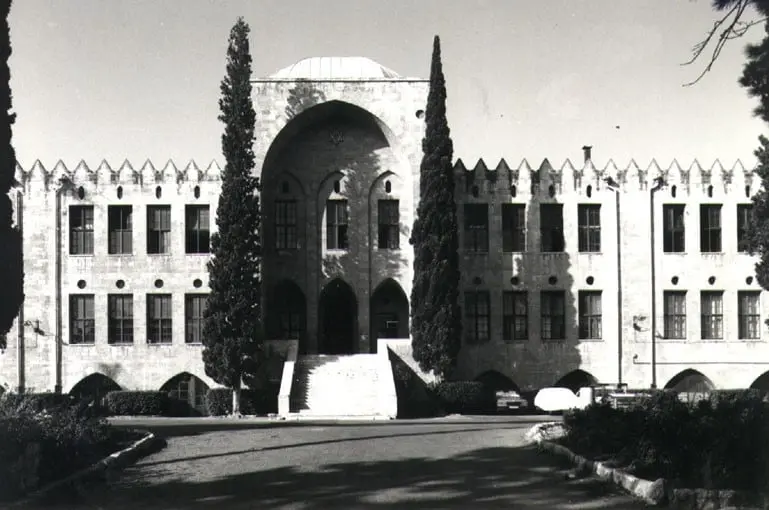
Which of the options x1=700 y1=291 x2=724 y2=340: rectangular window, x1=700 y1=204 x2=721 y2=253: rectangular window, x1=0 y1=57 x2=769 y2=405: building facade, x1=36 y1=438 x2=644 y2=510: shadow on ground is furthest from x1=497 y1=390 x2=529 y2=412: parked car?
x1=36 y1=438 x2=644 y2=510: shadow on ground

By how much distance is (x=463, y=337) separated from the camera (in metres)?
38.2

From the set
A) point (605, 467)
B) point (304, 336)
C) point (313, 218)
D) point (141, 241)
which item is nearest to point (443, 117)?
point (313, 218)

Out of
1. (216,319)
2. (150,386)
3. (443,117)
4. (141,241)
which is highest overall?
(443,117)

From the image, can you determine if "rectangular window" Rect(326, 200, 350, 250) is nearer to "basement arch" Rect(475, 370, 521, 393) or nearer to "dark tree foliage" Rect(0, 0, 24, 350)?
"basement arch" Rect(475, 370, 521, 393)

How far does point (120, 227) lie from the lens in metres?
38.1

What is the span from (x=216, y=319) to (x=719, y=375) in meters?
21.1

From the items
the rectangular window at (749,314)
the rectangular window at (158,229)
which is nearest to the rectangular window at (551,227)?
the rectangular window at (749,314)

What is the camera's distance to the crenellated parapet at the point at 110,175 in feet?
125

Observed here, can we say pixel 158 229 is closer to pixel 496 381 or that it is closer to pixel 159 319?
pixel 159 319

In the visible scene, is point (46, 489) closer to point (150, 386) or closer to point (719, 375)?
point (150, 386)

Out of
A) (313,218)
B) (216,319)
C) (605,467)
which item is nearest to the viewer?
(605,467)

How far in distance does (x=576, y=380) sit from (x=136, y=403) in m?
18.2

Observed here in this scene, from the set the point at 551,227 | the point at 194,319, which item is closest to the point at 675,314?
the point at 551,227

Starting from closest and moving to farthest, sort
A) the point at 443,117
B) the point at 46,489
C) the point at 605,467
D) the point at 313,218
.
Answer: the point at 46,489, the point at 605,467, the point at 443,117, the point at 313,218
